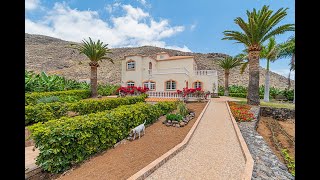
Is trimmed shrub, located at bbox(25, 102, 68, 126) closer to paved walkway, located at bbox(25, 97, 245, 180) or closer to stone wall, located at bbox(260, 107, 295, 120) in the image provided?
paved walkway, located at bbox(25, 97, 245, 180)

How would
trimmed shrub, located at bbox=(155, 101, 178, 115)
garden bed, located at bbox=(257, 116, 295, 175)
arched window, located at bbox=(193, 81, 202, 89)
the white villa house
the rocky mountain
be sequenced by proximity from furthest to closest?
the rocky mountain, arched window, located at bbox=(193, 81, 202, 89), the white villa house, trimmed shrub, located at bbox=(155, 101, 178, 115), garden bed, located at bbox=(257, 116, 295, 175)

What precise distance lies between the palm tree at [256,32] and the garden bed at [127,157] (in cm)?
1287

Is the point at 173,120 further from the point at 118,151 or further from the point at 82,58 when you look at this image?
the point at 82,58

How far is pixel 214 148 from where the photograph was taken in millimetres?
6688

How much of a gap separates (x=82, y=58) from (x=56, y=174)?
291ft

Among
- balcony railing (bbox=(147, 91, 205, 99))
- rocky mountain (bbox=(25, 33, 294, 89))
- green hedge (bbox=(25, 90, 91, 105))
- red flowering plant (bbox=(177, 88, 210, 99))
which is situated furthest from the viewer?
rocky mountain (bbox=(25, 33, 294, 89))

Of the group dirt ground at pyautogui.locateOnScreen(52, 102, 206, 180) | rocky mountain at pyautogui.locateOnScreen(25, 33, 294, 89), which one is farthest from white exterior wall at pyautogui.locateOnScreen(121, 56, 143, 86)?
rocky mountain at pyautogui.locateOnScreen(25, 33, 294, 89)

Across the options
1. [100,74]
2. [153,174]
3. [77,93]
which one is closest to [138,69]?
[77,93]

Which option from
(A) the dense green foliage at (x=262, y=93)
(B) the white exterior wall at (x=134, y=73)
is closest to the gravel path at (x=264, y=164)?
(B) the white exterior wall at (x=134, y=73)

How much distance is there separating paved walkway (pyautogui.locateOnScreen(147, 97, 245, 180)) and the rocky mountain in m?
47.7

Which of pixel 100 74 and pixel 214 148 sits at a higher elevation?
pixel 100 74

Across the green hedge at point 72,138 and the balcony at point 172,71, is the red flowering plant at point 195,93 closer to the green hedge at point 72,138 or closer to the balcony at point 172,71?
the balcony at point 172,71

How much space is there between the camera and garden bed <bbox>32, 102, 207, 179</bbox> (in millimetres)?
4930

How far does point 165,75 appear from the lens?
2692 cm
